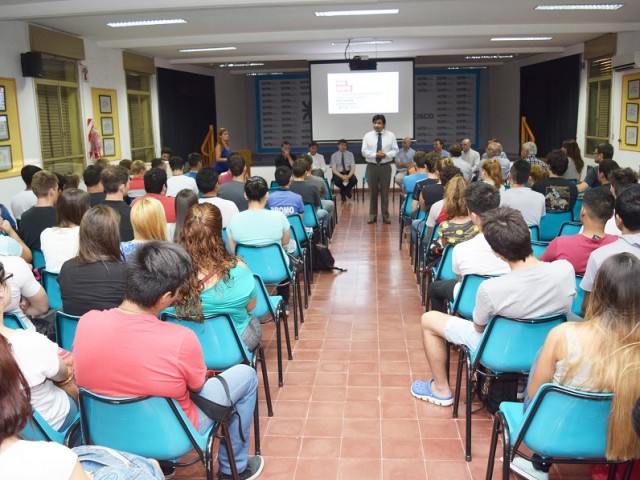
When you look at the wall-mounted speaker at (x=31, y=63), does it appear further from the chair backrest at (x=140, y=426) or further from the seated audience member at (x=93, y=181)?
the chair backrest at (x=140, y=426)

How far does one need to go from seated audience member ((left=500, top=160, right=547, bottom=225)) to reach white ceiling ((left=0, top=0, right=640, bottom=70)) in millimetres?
2505

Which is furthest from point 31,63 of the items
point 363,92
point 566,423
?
point 566,423

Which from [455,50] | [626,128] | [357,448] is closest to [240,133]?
[455,50]

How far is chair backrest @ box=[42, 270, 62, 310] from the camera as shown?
359cm

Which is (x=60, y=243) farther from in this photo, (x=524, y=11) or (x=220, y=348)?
(x=524, y=11)

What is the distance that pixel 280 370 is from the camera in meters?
3.78

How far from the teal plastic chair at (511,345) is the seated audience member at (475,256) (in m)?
0.66

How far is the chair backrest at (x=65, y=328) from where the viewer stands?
280 cm

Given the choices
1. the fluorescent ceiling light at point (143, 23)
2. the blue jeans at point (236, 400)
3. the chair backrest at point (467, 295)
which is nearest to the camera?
the blue jeans at point (236, 400)

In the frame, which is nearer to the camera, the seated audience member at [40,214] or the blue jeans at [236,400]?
the blue jeans at [236,400]

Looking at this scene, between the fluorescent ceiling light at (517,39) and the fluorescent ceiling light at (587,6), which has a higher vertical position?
the fluorescent ceiling light at (517,39)

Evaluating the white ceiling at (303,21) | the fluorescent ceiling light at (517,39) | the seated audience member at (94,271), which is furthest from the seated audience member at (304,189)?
the fluorescent ceiling light at (517,39)

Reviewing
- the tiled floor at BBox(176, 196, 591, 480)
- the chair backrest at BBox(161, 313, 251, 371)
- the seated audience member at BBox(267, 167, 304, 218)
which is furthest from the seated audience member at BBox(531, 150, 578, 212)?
the chair backrest at BBox(161, 313, 251, 371)

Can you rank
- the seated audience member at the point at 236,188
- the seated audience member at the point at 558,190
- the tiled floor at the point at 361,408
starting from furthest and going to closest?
the seated audience member at the point at 236,188
the seated audience member at the point at 558,190
the tiled floor at the point at 361,408
